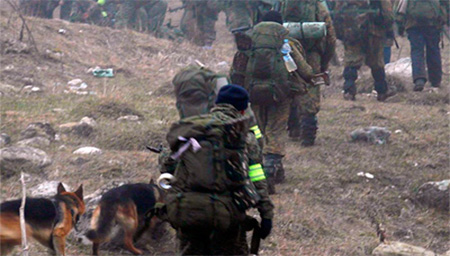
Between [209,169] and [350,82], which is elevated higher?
[209,169]

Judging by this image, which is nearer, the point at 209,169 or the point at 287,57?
the point at 209,169

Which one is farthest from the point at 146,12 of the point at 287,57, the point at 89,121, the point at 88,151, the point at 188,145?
the point at 188,145

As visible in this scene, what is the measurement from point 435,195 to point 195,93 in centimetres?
285

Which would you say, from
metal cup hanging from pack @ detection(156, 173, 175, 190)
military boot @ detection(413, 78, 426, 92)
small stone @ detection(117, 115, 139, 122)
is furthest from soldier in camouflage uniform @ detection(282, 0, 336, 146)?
metal cup hanging from pack @ detection(156, 173, 175, 190)

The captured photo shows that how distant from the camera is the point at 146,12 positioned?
55.8 ft

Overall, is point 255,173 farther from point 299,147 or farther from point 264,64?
point 299,147

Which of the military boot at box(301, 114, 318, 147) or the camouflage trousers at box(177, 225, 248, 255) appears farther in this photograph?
the military boot at box(301, 114, 318, 147)

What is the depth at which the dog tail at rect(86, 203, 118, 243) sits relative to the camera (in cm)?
460

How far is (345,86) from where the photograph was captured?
405 inches

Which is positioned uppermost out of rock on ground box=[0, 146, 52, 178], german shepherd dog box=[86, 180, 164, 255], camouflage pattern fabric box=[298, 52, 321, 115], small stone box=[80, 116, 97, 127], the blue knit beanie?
the blue knit beanie

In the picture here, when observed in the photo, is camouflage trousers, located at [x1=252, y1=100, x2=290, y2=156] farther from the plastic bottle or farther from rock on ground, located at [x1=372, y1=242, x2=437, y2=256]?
rock on ground, located at [x1=372, y1=242, x2=437, y2=256]

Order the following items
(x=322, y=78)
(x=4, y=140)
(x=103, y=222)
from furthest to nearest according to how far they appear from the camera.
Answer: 1. (x=4, y=140)
2. (x=322, y=78)
3. (x=103, y=222)

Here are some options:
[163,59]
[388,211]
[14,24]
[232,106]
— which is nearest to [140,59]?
[163,59]

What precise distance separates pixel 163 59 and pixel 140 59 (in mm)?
392
